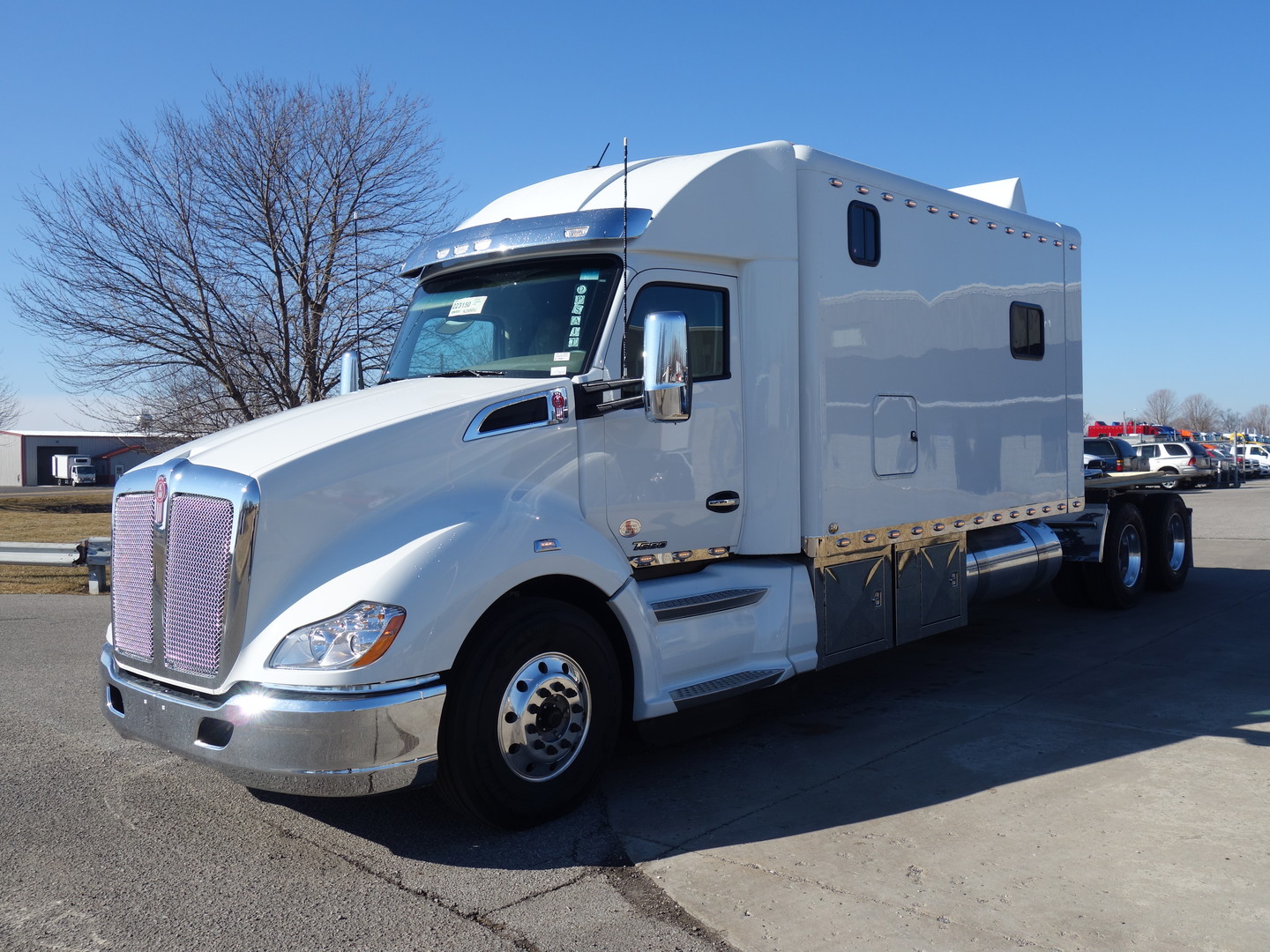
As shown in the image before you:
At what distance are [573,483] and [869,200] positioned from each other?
10.2 feet

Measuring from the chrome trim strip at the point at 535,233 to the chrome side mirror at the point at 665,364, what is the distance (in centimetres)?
75

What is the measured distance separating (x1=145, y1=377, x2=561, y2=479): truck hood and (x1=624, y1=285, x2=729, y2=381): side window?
0.52 meters

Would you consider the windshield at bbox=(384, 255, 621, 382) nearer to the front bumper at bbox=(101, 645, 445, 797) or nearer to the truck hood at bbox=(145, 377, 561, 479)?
the truck hood at bbox=(145, 377, 561, 479)

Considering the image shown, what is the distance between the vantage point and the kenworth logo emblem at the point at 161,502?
4.59 meters


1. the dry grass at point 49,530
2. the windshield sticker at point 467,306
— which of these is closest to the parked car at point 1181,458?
the dry grass at point 49,530

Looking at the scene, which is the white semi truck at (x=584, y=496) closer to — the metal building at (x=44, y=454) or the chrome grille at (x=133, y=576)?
the chrome grille at (x=133, y=576)

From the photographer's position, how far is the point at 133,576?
15.7 ft

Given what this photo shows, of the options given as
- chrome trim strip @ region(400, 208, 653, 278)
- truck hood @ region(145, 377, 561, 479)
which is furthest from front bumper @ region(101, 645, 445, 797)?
chrome trim strip @ region(400, 208, 653, 278)

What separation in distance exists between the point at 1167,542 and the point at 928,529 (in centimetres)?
532

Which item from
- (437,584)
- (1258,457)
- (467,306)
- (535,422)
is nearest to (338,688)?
(437,584)

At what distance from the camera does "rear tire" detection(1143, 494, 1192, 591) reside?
11.2 m

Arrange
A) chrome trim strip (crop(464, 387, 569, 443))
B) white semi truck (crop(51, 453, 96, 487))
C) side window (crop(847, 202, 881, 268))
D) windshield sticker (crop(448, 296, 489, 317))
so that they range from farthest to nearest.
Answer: white semi truck (crop(51, 453, 96, 487)) < side window (crop(847, 202, 881, 268)) < windshield sticker (crop(448, 296, 489, 317)) < chrome trim strip (crop(464, 387, 569, 443))

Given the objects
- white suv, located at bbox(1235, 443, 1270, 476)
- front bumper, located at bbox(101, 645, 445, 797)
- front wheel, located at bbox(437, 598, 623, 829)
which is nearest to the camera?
front bumper, located at bbox(101, 645, 445, 797)

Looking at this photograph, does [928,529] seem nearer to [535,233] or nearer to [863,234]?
[863,234]
